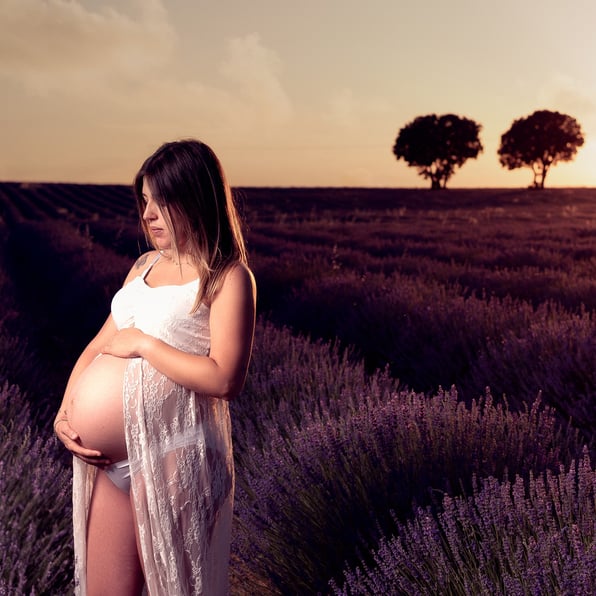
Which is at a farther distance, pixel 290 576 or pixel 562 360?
pixel 562 360

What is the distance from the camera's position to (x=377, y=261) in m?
10.8

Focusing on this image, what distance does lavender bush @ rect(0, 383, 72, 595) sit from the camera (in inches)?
93.0

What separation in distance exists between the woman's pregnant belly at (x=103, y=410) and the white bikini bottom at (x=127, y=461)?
25mm

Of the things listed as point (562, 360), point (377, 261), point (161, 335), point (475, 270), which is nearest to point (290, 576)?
point (161, 335)

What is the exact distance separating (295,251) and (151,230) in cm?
1044

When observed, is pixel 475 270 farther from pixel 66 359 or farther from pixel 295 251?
pixel 66 359

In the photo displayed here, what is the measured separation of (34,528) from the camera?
2.50 meters

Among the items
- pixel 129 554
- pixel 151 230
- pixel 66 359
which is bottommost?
pixel 66 359

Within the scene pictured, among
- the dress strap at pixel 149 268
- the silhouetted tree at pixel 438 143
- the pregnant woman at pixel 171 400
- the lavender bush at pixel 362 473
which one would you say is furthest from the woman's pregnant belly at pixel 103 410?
the silhouetted tree at pixel 438 143

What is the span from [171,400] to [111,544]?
392 mm

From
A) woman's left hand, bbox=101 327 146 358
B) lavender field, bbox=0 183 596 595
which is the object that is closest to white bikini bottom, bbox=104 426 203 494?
woman's left hand, bbox=101 327 146 358

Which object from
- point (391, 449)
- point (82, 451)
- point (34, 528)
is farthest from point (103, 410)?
point (391, 449)

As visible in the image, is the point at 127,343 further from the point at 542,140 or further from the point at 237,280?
the point at 542,140

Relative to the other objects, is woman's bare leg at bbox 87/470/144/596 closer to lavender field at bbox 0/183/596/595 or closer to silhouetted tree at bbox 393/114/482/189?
lavender field at bbox 0/183/596/595
